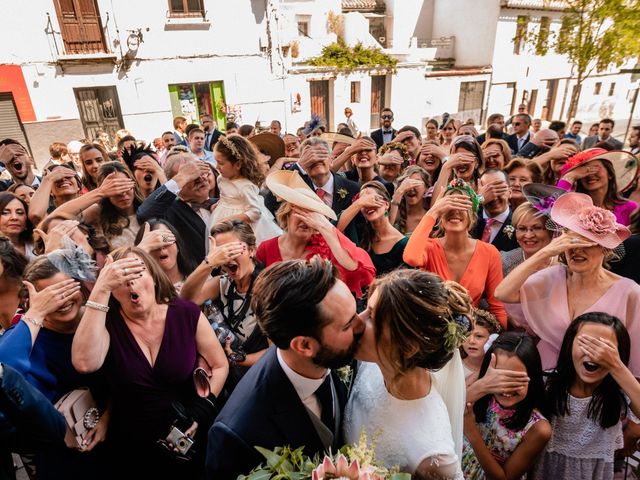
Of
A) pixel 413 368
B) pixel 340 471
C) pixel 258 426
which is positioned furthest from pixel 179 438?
pixel 413 368

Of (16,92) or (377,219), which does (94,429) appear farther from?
(16,92)

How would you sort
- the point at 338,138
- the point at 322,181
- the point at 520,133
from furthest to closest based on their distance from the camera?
1. the point at 520,133
2. the point at 338,138
3. the point at 322,181

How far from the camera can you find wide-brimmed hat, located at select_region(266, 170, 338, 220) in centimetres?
261

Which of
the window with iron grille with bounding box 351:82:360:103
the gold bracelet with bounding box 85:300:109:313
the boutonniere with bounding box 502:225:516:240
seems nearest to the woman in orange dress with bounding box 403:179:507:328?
the boutonniere with bounding box 502:225:516:240

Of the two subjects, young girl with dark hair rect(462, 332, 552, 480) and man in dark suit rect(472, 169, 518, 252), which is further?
man in dark suit rect(472, 169, 518, 252)

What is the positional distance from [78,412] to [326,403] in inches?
49.4

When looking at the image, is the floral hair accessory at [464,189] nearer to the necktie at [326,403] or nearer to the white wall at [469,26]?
the necktie at [326,403]

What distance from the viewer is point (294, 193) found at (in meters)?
2.62

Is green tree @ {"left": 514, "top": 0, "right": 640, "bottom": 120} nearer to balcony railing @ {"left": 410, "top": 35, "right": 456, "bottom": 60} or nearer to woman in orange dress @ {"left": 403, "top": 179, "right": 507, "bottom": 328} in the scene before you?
balcony railing @ {"left": 410, "top": 35, "right": 456, "bottom": 60}

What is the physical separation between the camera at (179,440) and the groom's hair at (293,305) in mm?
878

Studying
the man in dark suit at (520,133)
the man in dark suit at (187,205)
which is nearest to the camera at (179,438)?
the man in dark suit at (187,205)

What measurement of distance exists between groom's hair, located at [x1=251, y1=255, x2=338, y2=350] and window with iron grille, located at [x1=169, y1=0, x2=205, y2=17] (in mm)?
14836

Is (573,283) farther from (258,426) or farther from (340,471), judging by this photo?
(258,426)

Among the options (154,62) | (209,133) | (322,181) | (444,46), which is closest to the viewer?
(322,181)
